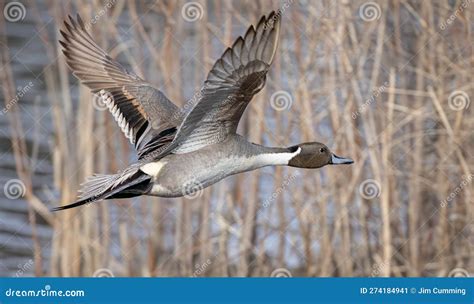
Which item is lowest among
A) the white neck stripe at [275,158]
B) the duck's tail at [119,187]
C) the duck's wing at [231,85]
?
the duck's tail at [119,187]

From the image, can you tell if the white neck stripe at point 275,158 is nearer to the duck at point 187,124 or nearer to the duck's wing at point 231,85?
the duck at point 187,124

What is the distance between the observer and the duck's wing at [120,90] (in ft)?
12.4

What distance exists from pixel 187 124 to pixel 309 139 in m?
1.17

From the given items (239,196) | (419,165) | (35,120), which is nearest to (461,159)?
(419,165)

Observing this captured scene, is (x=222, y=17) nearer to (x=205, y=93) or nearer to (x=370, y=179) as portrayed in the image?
(x=370, y=179)

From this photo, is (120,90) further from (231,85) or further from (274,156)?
(231,85)

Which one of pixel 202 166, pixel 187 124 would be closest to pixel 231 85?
pixel 187 124

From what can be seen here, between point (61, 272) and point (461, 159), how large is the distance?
1770mm

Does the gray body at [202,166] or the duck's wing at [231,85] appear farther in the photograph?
the gray body at [202,166]

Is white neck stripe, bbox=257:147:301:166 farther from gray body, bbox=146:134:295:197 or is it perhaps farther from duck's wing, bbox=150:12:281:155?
duck's wing, bbox=150:12:281:155

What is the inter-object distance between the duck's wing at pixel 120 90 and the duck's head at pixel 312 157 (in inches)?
17.7

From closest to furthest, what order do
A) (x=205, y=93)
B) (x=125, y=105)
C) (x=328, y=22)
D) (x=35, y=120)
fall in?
(x=205, y=93), (x=125, y=105), (x=328, y=22), (x=35, y=120)

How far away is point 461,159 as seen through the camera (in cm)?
441

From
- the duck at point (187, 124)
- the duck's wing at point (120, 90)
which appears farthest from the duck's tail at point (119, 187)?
the duck's wing at point (120, 90)
